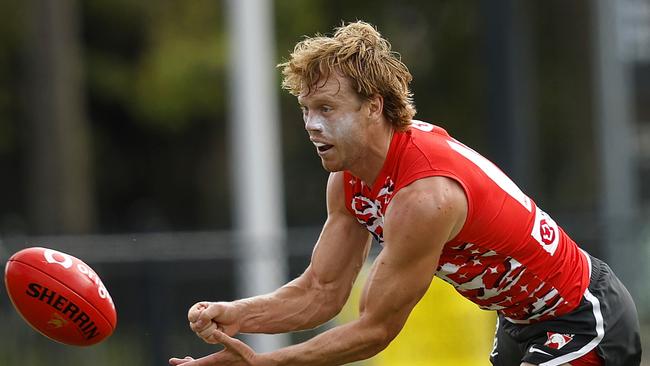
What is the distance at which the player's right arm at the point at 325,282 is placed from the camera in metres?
5.55

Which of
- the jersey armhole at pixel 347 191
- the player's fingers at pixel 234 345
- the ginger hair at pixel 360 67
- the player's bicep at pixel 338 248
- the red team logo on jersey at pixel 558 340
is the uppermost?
the ginger hair at pixel 360 67

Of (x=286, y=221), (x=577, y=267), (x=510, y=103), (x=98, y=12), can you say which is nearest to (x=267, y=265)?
(x=510, y=103)

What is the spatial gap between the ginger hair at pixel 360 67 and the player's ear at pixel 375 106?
14mm

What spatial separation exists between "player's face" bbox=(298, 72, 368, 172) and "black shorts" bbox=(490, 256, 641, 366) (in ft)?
3.32

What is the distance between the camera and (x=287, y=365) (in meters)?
4.90

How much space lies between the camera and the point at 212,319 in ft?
17.2

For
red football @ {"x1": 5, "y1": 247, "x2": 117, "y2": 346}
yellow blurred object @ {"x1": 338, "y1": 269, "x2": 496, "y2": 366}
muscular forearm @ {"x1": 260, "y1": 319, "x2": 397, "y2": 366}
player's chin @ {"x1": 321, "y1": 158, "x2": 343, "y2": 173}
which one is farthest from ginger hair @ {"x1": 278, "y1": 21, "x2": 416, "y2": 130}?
yellow blurred object @ {"x1": 338, "y1": 269, "x2": 496, "y2": 366}

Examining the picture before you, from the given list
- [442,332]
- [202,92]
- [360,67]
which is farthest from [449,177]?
[202,92]

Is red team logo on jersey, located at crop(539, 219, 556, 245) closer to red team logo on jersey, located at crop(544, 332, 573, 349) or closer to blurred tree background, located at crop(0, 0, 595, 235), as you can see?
red team logo on jersey, located at crop(544, 332, 573, 349)

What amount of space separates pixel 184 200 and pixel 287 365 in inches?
956

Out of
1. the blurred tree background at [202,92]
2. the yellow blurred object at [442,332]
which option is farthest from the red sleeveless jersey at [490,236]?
the blurred tree background at [202,92]

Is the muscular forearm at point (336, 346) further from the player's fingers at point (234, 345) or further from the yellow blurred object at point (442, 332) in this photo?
the yellow blurred object at point (442, 332)

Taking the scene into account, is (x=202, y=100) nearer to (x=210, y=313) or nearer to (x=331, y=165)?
(x=210, y=313)

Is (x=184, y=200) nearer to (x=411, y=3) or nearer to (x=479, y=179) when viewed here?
(x=411, y=3)
